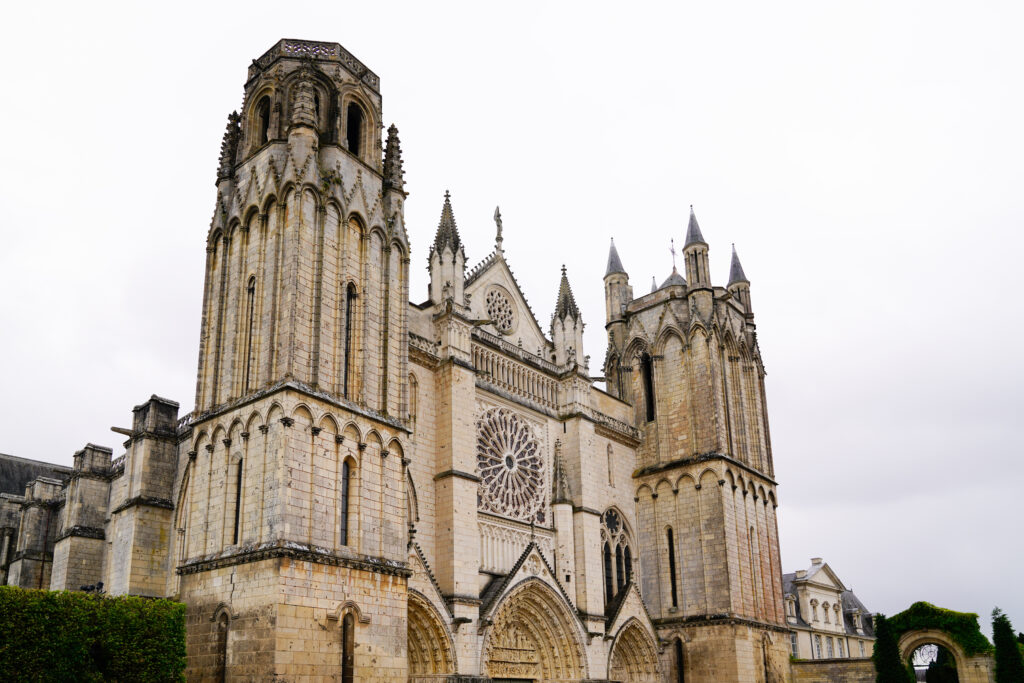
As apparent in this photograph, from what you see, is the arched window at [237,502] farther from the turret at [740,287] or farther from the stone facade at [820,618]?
the stone facade at [820,618]

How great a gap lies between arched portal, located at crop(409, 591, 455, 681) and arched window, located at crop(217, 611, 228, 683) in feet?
19.4

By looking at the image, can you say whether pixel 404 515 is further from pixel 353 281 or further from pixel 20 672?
pixel 20 672

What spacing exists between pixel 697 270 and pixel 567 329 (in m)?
7.30

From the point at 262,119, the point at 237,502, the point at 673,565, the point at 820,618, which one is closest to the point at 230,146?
the point at 262,119

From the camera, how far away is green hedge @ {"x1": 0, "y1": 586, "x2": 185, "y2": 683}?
17.0 m

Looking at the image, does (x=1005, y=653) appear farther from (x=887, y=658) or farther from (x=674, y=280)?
(x=674, y=280)

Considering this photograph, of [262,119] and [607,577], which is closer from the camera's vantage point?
[262,119]

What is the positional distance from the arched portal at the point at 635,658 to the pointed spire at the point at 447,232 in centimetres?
1567

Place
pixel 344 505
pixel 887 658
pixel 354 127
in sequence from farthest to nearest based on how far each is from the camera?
pixel 887 658, pixel 354 127, pixel 344 505

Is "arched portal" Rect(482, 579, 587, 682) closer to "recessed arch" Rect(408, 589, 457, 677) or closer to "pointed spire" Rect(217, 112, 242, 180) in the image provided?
"recessed arch" Rect(408, 589, 457, 677)

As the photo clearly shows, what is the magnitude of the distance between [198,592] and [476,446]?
10.8m

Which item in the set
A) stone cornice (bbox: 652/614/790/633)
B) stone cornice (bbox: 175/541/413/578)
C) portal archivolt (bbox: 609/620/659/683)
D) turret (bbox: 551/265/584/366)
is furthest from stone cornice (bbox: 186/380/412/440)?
stone cornice (bbox: 652/614/790/633)

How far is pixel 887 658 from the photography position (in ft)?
105

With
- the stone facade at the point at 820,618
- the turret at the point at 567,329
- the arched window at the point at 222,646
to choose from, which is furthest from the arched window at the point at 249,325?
the stone facade at the point at 820,618
